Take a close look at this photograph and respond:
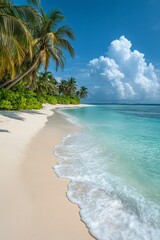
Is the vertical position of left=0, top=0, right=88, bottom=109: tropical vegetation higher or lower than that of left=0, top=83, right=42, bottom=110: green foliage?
higher

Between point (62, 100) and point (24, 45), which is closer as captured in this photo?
point (24, 45)

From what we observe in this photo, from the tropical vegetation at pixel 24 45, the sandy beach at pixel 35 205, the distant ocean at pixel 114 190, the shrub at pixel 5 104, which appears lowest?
the distant ocean at pixel 114 190

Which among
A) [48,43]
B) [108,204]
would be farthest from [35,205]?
[48,43]

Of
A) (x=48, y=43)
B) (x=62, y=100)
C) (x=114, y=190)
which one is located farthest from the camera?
(x=62, y=100)

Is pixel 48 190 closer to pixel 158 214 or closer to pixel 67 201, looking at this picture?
pixel 67 201

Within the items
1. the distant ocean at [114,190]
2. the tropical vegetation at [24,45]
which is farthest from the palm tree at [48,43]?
the distant ocean at [114,190]

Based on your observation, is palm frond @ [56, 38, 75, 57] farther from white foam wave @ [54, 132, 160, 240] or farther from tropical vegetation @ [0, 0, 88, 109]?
white foam wave @ [54, 132, 160, 240]

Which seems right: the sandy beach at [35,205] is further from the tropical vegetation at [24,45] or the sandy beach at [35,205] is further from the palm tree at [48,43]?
the palm tree at [48,43]

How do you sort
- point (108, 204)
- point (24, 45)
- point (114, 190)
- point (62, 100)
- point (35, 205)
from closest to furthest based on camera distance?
point (35, 205) → point (108, 204) → point (114, 190) → point (24, 45) → point (62, 100)

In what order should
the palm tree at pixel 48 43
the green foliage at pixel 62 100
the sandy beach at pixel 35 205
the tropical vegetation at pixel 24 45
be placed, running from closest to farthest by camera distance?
1. the sandy beach at pixel 35 205
2. the tropical vegetation at pixel 24 45
3. the palm tree at pixel 48 43
4. the green foliage at pixel 62 100

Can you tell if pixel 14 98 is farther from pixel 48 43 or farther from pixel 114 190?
pixel 114 190

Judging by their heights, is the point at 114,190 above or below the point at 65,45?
below

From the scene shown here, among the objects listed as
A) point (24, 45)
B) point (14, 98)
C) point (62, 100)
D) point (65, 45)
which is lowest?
point (62, 100)

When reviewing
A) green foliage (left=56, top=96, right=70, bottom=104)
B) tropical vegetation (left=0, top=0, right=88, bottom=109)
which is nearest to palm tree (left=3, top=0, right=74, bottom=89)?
tropical vegetation (left=0, top=0, right=88, bottom=109)
